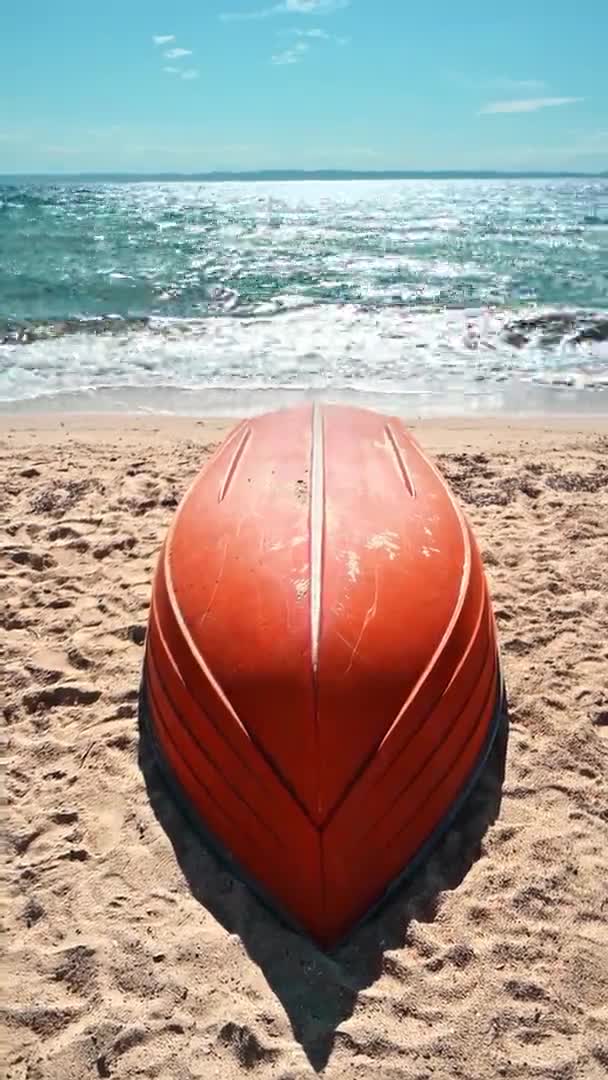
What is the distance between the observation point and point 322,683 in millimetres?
2812

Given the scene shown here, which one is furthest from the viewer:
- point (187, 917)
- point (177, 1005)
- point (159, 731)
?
point (159, 731)

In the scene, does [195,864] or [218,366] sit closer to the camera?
[195,864]

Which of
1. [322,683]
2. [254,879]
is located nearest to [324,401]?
[322,683]

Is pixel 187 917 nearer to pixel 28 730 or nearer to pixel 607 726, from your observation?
pixel 28 730

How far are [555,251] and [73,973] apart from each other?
26.5m

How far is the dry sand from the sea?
4.99 metres

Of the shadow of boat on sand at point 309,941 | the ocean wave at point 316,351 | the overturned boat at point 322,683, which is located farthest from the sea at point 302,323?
the shadow of boat on sand at point 309,941

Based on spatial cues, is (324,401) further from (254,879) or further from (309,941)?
(309,941)

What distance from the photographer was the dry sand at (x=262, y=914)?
8.32 feet

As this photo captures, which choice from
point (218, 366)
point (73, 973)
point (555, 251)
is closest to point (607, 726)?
point (73, 973)

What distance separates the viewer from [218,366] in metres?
11.0

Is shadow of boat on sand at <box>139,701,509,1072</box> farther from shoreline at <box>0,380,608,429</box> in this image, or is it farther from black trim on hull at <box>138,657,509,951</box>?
shoreline at <box>0,380,608,429</box>

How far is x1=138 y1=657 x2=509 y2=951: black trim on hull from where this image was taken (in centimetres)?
285

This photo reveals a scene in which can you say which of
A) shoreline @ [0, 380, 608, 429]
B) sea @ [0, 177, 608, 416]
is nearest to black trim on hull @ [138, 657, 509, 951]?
shoreline @ [0, 380, 608, 429]
